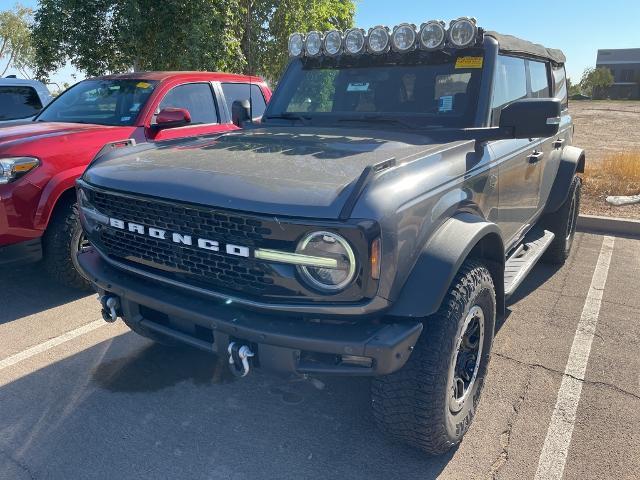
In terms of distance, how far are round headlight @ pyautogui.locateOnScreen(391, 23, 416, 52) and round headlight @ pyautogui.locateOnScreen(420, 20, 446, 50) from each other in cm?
6

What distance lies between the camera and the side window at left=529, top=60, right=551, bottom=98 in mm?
4180

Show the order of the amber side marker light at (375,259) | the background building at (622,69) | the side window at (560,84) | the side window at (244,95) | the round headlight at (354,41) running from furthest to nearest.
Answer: the background building at (622,69), the side window at (244,95), the side window at (560,84), the round headlight at (354,41), the amber side marker light at (375,259)

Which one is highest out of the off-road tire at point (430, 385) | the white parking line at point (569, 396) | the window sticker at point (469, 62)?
the window sticker at point (469, 62)

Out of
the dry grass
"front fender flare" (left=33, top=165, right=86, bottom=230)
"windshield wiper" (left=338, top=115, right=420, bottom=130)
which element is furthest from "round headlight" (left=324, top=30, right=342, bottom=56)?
the dry grass

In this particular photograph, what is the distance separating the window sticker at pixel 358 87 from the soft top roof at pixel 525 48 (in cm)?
80

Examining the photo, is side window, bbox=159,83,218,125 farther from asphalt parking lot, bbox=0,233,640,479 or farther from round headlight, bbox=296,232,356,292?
round headlight, bbox=296,232,356,292

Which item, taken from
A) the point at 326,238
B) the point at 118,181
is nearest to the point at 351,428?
the point at 326,238

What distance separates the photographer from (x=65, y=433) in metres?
2.74

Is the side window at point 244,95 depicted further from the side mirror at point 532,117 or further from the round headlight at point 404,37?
the side mirror at point 532,117

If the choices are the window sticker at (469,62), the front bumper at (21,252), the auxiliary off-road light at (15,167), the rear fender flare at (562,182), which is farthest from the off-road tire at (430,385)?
the auxiliary off-road light at (15,167)

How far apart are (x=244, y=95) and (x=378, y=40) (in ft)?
10.4

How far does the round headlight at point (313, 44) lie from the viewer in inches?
148

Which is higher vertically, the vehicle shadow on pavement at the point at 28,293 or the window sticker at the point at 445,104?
the window sticker at the point at 445,104

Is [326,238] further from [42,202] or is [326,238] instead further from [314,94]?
[42,202]
